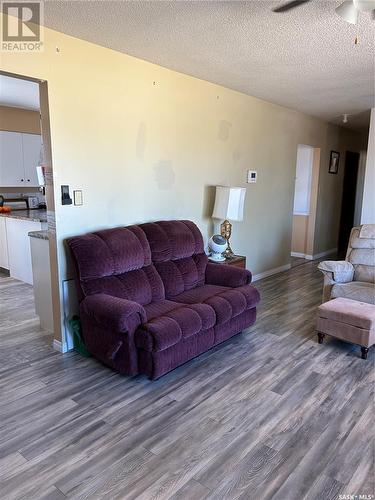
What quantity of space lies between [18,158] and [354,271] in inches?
204

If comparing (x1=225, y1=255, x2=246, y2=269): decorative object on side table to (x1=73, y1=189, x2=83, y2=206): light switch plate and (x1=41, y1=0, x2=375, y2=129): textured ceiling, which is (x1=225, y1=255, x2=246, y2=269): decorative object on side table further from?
(x1=41, y1=0, x2=375, y2=129): textured ceiling

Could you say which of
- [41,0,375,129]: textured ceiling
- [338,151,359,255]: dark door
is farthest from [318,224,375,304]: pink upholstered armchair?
[338,151,359,255]: dark door

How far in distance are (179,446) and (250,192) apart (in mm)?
3518

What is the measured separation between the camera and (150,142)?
135 inches

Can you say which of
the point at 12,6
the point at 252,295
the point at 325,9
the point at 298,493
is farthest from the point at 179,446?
the point at 12,6

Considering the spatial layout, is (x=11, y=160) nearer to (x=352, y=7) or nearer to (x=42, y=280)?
(x=42, y=280)

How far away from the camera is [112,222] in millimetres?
3240

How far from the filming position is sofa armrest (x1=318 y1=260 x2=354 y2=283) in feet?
11.8

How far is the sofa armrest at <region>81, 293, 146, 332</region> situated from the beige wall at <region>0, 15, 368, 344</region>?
21.0 inches

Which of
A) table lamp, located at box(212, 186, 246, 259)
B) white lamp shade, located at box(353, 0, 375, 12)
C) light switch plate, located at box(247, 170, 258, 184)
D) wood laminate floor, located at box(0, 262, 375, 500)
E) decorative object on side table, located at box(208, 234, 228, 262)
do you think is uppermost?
white lamp shade, located at box(353, 0, 375, 12)

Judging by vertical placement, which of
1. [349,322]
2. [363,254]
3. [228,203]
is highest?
[228,203]

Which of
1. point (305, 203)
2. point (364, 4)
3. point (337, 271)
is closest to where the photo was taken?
point (364, 4)

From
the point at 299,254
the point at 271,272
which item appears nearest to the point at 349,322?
the point at 271,272

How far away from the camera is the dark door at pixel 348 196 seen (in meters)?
7.33
